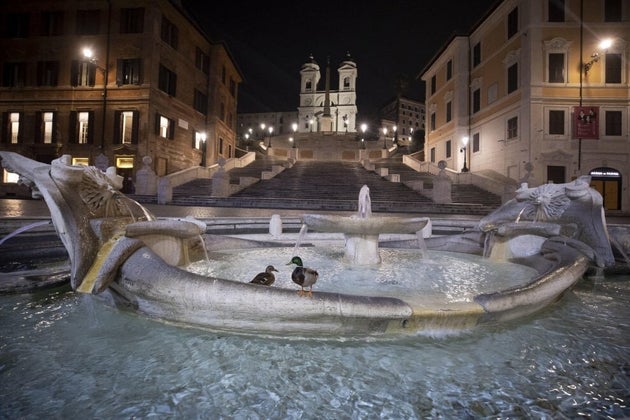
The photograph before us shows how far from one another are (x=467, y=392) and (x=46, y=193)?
3579mm

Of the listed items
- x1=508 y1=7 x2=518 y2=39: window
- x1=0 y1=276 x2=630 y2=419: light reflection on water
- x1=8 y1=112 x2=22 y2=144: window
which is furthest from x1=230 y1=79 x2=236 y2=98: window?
x1=0 y1=276 x2=630 y2=419: light reflection on water

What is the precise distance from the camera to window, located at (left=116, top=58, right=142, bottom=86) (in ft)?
88.7

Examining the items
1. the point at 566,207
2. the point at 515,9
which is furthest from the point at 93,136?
the point at 515,9

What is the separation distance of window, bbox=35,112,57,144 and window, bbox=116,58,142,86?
6145mm

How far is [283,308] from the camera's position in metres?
2.46

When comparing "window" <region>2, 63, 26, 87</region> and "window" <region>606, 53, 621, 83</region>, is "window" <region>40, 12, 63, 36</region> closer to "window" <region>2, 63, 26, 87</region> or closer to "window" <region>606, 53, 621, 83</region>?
"window" <region>2, 63, 26, 87</region>

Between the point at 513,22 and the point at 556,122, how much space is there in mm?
8152

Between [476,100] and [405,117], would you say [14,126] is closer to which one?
[476,100]

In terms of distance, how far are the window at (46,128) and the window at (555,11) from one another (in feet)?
122

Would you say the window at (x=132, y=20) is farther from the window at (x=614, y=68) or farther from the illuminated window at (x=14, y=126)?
the window at (x=614, y=68)

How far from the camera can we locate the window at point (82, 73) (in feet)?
90.2

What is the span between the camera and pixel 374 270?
494 cm

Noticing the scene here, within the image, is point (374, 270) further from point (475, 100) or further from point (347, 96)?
point (347, 96)

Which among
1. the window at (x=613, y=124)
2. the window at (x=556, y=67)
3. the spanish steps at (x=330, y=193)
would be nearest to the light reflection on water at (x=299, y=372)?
the spanish steps at (x=330, y=193)
